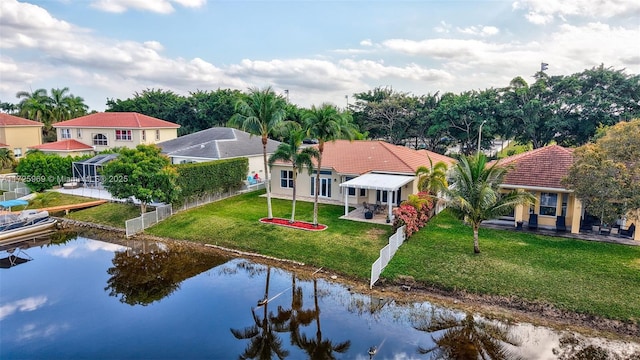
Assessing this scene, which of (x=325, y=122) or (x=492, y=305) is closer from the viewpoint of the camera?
(x=492, y=305)

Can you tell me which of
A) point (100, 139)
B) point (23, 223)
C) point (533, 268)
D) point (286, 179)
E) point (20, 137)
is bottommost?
point (533, 268)

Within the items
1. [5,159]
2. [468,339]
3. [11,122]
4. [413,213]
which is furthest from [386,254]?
[11,122]

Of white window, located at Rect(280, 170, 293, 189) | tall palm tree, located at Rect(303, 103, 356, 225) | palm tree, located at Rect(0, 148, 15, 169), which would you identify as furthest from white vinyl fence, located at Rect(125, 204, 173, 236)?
palm tree, located at Rect(0, 148, 15, 169)

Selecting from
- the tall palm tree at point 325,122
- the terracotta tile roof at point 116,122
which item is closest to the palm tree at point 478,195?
the tall palm tree at point 325,122

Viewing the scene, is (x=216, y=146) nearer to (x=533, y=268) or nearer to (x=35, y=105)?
(x=533, y=268)

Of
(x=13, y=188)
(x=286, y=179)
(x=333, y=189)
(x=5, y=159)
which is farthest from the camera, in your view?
(x=5, y=159)

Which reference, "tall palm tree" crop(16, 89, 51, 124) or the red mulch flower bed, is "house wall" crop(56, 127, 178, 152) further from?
the red mulch flower bed
